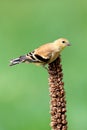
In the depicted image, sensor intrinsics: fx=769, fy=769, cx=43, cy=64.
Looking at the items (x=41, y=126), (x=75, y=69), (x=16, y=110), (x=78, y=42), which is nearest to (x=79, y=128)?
(x=41, y=126)

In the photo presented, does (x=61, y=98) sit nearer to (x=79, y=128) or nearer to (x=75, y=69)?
(x=79, y=128)

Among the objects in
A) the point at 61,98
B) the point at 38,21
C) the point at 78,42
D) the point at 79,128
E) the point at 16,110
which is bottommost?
the point at 61,98

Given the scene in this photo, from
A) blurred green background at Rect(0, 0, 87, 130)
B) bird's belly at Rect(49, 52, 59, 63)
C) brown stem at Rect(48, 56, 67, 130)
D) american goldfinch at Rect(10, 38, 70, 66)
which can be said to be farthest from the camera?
blurred green background at Rect(0, 0, 87, 130)

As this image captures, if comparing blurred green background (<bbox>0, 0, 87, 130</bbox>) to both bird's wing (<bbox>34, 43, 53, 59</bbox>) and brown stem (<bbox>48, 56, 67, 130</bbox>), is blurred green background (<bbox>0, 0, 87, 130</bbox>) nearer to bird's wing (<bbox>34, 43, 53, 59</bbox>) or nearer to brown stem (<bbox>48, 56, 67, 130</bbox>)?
bird's wing (<bbox>34, 43, 53, 59</bbox>)

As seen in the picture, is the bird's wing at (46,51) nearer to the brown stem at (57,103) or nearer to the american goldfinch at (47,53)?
the american goldfinch at (47,53)

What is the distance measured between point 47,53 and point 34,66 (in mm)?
2074

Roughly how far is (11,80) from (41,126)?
30.2 inches

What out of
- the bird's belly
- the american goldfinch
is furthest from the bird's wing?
the bird's belly

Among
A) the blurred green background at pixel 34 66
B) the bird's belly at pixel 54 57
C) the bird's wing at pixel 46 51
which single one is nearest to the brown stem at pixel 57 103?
the bird's belly at pixel 54 57

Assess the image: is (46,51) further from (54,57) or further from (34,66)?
(34,66)

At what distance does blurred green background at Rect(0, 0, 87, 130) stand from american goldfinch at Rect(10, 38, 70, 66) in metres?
0.99

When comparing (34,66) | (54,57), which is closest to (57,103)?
(54,57)

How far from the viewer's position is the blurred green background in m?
4.09

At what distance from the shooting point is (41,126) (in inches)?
155
